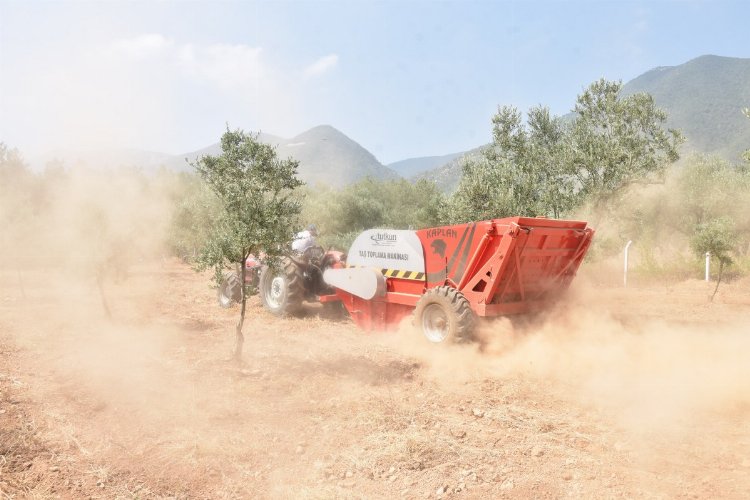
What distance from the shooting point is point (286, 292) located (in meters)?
Answer: 11.8

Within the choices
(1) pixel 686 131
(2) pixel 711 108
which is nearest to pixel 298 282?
(1) pixel 686 131

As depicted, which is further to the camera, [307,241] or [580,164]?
[580,164]

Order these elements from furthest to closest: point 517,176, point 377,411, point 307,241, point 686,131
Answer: point 686,131
point 517,176
point 307,241
point 377,411

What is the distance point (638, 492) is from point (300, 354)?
5.81 m

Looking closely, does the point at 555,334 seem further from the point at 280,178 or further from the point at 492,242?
the point at 280,178

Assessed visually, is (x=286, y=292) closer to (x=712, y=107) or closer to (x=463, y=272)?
(x=463, y=272)

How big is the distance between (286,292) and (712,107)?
18370 centimetres

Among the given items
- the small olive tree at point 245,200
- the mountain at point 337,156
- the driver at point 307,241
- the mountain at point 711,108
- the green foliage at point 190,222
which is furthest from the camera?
the mountain at point 337,156

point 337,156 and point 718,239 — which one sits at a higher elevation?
point 337,156

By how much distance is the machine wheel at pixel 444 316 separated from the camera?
8.45 meters

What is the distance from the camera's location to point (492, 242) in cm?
847

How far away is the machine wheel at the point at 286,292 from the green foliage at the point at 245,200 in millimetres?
3690

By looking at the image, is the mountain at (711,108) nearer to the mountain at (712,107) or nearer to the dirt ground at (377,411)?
the mountain at (712,107)

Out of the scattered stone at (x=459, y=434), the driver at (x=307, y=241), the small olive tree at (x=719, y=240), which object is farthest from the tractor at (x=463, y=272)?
the small olive tree at (x=719, y=240)
